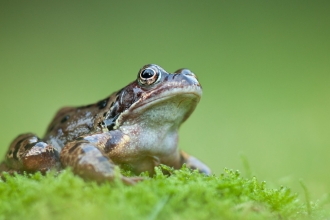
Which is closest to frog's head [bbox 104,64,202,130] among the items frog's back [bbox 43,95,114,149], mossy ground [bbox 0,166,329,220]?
frog's back [bbox 43,95,114,149]

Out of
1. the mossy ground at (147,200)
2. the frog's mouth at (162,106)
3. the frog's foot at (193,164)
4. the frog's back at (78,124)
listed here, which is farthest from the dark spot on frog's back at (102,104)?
the mossy ground at (147,200)

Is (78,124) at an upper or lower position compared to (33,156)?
upper

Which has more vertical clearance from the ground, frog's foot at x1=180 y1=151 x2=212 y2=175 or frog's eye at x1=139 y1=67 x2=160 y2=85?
frog's eye at x1=139 y1=67 x2=160 y2=85

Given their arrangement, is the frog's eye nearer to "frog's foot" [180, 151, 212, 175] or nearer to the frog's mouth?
the frog's mouth

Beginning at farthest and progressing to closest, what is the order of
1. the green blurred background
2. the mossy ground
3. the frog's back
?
the green blurred background
the frog's back
the mossy ground

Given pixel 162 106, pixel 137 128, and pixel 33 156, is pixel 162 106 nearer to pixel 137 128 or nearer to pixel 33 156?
pixel 137 128

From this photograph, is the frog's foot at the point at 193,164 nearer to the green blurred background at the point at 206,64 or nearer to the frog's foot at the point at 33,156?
the frog's foot at the point at 33,156

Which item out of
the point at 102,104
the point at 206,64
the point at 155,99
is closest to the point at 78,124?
the point at 102,104
